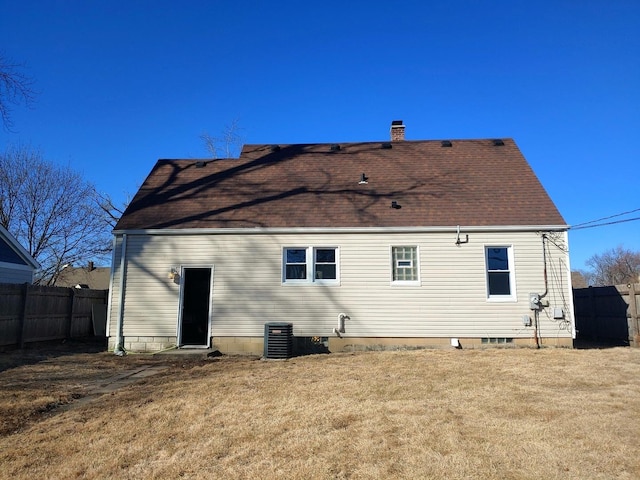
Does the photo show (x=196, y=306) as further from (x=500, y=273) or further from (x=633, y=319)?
(x=633, y=319)

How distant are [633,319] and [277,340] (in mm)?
9653

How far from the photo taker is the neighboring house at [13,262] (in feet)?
49.7

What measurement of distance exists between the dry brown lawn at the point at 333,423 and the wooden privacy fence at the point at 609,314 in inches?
158

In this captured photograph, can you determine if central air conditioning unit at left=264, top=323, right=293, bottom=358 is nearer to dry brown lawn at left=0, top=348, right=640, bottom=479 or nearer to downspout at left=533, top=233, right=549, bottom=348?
dry brown lawn at left=0, top=348, right=640, bottom=479

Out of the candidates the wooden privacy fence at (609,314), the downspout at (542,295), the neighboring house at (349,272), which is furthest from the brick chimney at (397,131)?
the wooden privacy fence at (609,314)

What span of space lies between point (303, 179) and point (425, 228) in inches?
172

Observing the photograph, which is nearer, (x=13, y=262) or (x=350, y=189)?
(x=350, y=189)

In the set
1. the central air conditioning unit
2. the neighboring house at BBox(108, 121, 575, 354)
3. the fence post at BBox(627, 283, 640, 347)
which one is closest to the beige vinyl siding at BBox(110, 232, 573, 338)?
the neighboring house at BBox(108, 121, 575, 354)

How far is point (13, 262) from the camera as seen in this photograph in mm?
15688

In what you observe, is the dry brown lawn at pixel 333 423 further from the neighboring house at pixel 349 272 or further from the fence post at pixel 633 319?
the fence post at pixel 633 319

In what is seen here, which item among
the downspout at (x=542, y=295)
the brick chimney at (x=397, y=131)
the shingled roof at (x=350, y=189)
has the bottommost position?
the downspout at (x=542, y=295)

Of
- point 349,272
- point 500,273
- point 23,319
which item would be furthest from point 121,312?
point 500,273

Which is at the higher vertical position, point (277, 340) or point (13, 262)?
point (13, 262)

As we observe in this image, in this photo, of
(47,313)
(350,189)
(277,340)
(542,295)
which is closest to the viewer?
(277,340)
